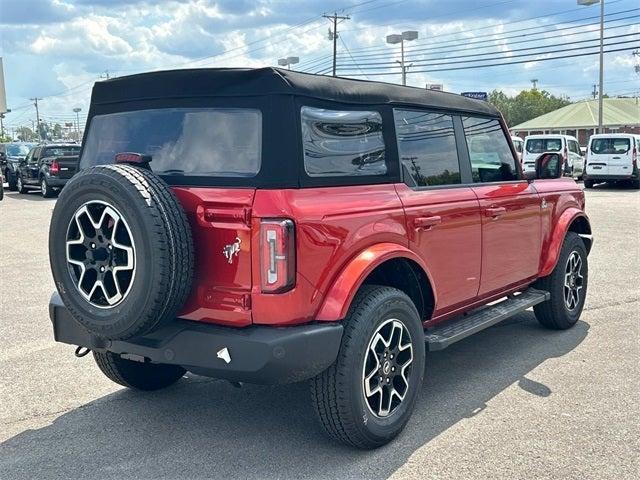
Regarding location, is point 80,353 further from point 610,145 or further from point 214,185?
point 610,145

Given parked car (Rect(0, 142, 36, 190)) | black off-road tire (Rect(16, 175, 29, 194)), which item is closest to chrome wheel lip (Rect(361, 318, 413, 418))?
black off-road tire (Rect(16, 175, 29, 194))

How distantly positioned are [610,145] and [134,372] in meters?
21.0

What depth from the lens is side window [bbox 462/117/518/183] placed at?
4.87 m

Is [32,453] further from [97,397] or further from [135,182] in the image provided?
[135,182]

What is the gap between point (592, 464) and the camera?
3.40 metres

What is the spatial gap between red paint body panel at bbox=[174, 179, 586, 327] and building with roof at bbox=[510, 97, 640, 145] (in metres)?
58.9

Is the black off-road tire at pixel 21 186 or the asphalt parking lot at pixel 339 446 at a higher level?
the black off-road tire at pixel 21 186

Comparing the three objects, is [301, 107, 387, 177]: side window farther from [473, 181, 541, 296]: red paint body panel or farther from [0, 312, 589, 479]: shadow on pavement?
[0, 312, 589, 479]: shadow on pavement

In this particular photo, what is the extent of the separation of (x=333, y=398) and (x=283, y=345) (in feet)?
1.57

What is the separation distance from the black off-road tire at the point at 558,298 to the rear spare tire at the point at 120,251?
3.54 metres

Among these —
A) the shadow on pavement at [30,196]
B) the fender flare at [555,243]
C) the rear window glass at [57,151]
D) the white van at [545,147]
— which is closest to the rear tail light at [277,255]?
the fender flare at [555,243]

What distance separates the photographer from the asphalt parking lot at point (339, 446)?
3424 mm

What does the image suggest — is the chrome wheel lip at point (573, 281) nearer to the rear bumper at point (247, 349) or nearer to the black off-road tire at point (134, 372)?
the rear bumper at point (247, 349)

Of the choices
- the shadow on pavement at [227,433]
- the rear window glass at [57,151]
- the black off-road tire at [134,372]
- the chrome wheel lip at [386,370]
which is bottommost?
the shadow on pavement at [227,433]
